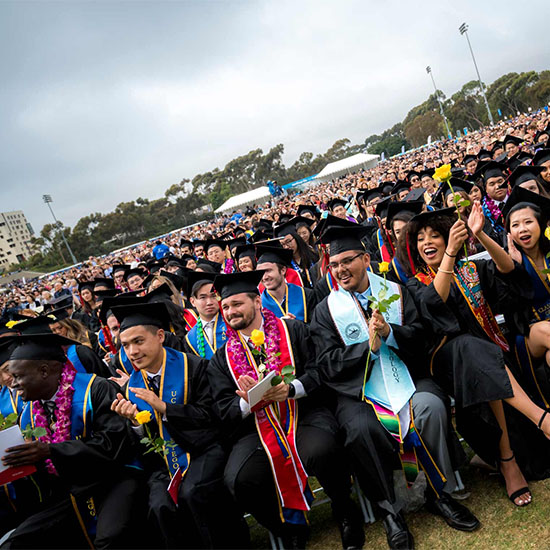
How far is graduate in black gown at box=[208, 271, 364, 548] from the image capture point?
8.73ft

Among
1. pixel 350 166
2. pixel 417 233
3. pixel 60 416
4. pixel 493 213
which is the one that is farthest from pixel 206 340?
pixel 350 166

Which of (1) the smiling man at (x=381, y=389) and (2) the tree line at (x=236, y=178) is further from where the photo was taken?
A: (2) the tree line at (x=236, y=178)

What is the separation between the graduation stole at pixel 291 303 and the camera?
4.29 meters

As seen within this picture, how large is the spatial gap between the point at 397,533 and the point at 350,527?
0.33 metres

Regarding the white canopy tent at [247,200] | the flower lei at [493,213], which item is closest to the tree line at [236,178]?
the white canopy tent at [247,200]

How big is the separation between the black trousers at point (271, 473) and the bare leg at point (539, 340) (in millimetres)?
1605

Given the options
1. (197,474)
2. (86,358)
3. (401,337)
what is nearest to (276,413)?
(197,474)

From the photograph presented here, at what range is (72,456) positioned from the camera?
107 inches

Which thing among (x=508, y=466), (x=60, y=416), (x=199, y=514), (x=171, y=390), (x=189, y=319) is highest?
(x=189, y=319)

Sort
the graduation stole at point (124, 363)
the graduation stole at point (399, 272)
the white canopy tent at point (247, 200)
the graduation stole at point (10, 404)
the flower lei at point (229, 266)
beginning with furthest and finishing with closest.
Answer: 1. the white canopy tent at point (247, 200)
2. the flower lei at point (229, 266)
3. the graduation stole at point (124, 363)
4. the graduation stole at point (399, 272)
5. the graduation stole at point (10, 404)

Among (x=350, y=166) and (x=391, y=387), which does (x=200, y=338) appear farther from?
(x=350, y=166)

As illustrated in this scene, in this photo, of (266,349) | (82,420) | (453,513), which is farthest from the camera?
(266,349)

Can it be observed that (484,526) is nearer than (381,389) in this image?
Yes

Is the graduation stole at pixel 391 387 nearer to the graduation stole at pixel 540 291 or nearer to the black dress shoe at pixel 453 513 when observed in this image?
the black dress shoe at pixel 453 513
